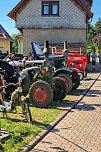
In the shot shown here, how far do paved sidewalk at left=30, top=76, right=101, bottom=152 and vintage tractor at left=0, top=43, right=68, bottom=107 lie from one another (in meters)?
0.95

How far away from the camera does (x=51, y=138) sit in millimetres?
6941

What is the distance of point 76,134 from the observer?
7293mm

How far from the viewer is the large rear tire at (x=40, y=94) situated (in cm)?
993

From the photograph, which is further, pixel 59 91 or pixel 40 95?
pixel 59 91

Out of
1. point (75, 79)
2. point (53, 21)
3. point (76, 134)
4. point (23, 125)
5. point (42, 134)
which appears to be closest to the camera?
point (42, 134)

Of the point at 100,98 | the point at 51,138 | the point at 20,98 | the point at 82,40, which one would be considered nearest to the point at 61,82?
the point at 100,98

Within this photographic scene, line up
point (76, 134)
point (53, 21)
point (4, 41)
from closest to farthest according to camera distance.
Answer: point (76, 134)
point (53, 21)
point (4, 41)

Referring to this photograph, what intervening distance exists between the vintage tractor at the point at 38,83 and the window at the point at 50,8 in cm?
1727

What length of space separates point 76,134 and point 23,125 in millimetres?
1216

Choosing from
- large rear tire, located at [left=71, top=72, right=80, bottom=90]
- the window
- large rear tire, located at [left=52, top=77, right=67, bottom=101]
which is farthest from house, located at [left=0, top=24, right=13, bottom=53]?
large rear tire, located at [left=52, top=77, right=67, bottom=101]

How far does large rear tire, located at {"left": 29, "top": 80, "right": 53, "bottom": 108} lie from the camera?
32.6ft

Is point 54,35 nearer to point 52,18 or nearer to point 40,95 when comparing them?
point 52,18

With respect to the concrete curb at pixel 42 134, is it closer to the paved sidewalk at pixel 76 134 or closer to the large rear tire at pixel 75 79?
the paved sidewalk at pixel 76 134

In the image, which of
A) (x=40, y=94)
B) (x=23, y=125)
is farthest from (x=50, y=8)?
(x=23, y=125)
